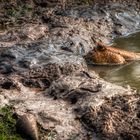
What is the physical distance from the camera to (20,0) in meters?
16.8

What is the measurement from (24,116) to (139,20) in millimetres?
9830

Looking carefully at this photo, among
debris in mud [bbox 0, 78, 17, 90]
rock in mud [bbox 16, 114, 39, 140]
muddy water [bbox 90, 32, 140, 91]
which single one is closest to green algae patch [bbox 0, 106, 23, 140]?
rock in mud [bbox 16, 114, 39, 140]

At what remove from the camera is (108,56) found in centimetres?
1268

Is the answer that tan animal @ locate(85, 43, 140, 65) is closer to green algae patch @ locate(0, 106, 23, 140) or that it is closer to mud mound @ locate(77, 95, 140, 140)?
mud mound @ locate(77, 95, 140, 140)

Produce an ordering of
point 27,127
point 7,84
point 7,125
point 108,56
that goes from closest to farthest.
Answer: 1. point 27,127
2. point 7,125
3. point 7,84
4. point 108,56

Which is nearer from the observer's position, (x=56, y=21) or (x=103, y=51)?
(x=103, y=51)

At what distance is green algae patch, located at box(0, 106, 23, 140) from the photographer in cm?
765

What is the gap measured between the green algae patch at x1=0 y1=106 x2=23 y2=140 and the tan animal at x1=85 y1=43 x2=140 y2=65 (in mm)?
4693

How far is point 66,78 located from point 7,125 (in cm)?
247

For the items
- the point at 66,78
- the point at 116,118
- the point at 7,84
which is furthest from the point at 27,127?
the point at 66,78

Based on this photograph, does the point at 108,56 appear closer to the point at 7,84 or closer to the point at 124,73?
the point at 124,73

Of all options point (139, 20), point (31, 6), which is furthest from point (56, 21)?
point (139, 20)

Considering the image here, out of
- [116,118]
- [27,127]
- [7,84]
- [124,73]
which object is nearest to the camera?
[27,127]

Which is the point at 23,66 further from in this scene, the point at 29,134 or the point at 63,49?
the point at 29,134
